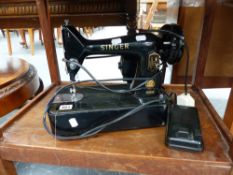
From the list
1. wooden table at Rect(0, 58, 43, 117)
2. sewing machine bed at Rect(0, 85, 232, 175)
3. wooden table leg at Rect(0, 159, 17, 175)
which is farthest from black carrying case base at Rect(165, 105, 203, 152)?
wooden table at Rect(0, 58, 43, 117)

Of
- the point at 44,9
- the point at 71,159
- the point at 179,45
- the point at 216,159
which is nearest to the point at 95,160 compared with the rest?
the point at 71,159

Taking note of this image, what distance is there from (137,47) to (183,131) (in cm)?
24

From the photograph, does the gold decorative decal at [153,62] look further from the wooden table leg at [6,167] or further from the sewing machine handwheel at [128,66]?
the wooden table leg at [6,167]

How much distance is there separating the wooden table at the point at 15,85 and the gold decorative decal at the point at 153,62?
62 centimetres

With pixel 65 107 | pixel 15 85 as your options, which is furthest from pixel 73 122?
pixel 15 85

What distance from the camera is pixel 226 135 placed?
479mm

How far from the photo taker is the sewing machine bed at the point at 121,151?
1.36 ft

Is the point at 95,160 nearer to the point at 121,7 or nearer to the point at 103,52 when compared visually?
the point at 103,52

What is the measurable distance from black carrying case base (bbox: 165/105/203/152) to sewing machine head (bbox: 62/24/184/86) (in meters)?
0.14

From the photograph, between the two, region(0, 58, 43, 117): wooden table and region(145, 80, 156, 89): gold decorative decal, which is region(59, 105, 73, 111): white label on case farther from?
region(0, 58, 43, 117): wooden table

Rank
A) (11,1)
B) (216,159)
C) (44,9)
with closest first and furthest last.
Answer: (216,159) < (44,9) < (11,1)

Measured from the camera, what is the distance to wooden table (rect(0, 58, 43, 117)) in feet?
2.72

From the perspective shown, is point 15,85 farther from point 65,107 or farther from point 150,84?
point 150,84

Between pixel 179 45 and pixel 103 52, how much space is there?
0.20 metres
